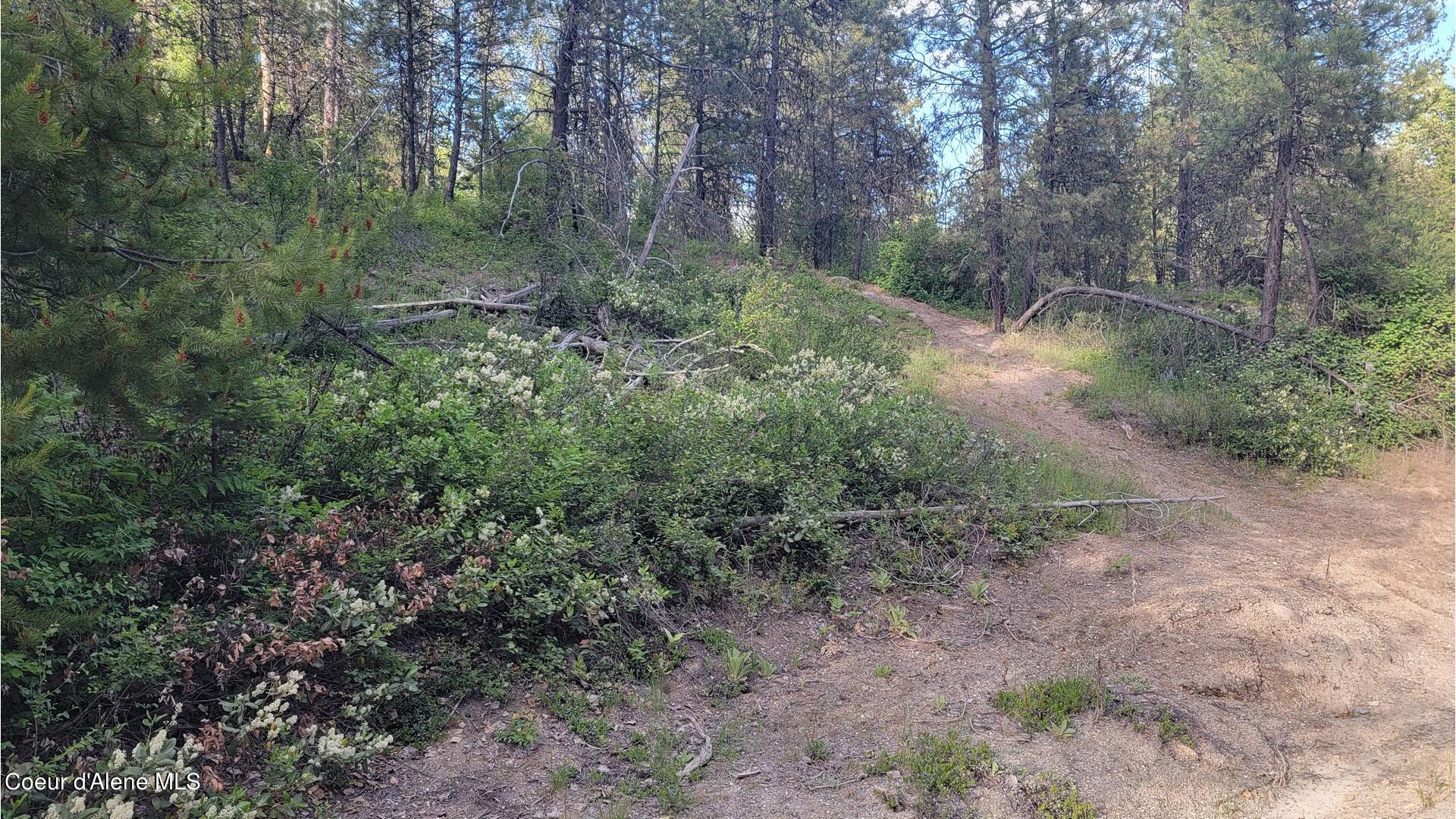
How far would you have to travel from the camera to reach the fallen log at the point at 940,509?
596cm

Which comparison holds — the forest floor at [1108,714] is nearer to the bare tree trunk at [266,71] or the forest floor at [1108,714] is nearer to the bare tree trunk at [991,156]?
the bare tree trunk at [991,156]

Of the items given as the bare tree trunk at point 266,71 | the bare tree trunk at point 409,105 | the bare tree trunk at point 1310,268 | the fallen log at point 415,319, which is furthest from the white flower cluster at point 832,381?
the bare tree trunk at point 409,105

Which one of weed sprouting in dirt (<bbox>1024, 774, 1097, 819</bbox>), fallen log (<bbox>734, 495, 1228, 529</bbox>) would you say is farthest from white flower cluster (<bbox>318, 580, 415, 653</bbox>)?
weed sprouting in dirt (<bbox>1024, 774, 1097, 819</bbox>)

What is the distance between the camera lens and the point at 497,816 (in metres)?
3.30

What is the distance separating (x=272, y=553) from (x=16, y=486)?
945 millimetres

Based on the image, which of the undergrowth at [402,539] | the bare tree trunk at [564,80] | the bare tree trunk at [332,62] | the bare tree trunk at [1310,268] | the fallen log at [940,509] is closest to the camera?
the undergrowth at [402,539]

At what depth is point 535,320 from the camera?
10.6m

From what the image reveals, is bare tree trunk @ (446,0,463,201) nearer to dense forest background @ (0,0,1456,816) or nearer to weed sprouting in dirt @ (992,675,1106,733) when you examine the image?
dense forest background @ (0,0,1456,816)

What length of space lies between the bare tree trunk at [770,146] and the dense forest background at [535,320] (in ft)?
0.42

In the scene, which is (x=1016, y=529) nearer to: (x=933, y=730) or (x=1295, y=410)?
(x=933, y=730)

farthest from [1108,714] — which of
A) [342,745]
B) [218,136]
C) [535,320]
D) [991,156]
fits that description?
[991,156]

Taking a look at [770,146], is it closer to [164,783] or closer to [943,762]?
[943,762]

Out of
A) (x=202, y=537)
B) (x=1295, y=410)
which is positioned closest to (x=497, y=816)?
(x=202, y=537)

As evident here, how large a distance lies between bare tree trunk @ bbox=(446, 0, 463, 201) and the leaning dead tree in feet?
35.7
